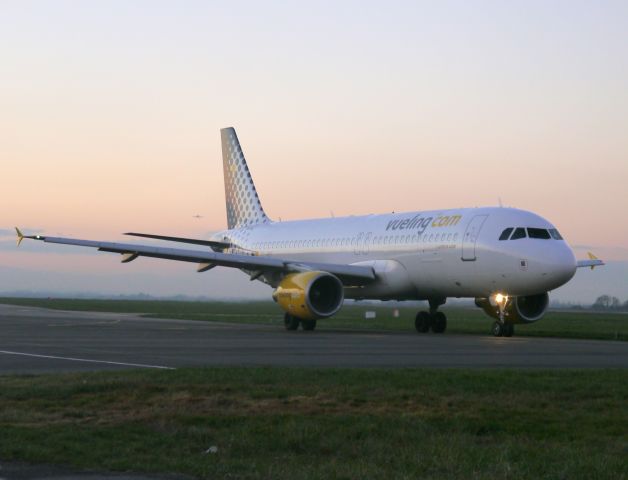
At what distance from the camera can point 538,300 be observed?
104 ft

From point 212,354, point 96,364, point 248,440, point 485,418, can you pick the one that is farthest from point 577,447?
point 212,354

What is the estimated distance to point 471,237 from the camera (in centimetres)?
3077

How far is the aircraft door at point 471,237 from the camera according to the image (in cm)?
3056

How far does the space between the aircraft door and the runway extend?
12.8ft

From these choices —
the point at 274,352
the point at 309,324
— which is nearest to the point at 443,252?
the point at 309,324

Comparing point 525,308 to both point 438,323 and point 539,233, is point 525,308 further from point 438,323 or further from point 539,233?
point 438,323

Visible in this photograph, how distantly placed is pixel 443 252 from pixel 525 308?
2.92m

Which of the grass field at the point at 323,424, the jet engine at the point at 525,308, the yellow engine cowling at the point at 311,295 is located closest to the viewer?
the grass field at the point at 323,424

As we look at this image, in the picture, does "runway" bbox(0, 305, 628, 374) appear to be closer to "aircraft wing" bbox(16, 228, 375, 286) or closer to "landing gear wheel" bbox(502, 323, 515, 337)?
"landing gear wheel" bbox(502, 323, 515, 337)

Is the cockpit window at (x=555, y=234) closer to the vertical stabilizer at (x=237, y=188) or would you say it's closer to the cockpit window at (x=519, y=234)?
the cockpit window at (x=519, y=234)

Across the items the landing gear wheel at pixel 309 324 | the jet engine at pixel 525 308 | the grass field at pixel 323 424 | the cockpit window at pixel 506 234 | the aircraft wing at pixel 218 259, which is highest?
the cockpit window at pixel 506 234

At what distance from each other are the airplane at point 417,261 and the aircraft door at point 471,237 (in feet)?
0.13

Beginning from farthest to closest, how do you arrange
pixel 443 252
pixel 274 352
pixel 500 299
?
pixel 443 252 → pixel 500 299 → pixel 274 352

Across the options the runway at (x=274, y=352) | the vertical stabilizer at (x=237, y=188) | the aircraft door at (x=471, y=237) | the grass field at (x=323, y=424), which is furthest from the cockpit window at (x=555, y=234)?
the vertical stabilizer at (x=237, y=188)
